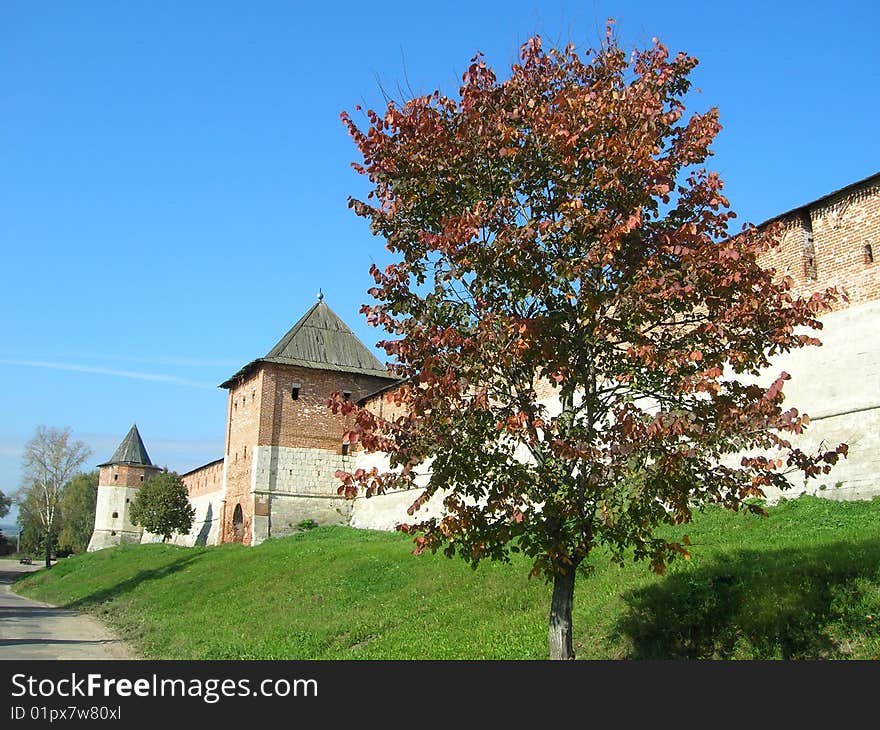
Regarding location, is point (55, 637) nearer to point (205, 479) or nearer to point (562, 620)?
point (562, 620)

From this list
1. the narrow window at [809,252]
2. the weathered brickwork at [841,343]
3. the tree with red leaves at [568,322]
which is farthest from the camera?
the narrow window at [809,252]

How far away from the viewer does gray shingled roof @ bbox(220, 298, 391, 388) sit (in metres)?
30.0

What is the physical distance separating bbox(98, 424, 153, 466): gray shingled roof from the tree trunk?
51.1 meters

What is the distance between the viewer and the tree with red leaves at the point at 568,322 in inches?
216

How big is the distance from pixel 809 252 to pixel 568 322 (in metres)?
9.15

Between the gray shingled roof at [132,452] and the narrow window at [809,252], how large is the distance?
48.1m

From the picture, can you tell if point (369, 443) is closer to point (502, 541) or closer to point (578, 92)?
point (502, 541)

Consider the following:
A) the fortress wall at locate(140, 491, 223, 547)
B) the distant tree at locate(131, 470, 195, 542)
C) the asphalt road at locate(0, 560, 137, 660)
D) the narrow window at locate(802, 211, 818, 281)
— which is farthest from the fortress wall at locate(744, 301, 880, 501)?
the distant tree at locate(131, 470, 195, 542)

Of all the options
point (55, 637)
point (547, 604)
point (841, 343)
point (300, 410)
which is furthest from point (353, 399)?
point (547, 604)

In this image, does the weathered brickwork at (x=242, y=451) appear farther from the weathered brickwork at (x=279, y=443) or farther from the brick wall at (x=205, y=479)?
the brick wall at (x=205, y=479)

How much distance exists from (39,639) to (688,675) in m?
12.4

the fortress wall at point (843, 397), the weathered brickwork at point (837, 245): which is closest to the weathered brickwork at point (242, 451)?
the fortress wall at point (843, 397)

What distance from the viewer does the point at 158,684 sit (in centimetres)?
581

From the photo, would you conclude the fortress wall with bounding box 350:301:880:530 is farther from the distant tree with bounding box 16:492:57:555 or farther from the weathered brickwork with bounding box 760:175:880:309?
the distant tree with bounding box 16:492:57:555
